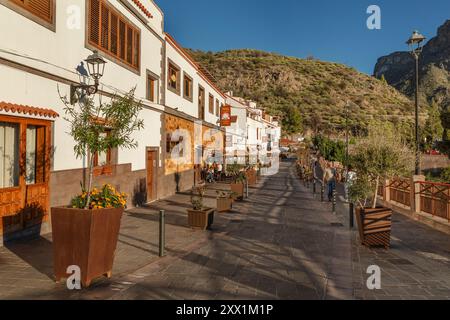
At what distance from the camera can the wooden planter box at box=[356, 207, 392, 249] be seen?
308 inches

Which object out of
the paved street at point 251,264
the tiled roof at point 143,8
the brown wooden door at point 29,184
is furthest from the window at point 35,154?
the tiled roof at point 143,8

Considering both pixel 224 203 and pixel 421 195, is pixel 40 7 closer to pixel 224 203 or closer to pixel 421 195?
pixel 224 203

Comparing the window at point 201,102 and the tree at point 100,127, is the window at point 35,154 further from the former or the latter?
the window at point 201,102

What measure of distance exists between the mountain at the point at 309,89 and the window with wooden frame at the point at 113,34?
6421cm

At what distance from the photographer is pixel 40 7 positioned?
315 inches

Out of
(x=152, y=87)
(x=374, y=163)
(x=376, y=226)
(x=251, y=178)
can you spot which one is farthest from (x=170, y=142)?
(x=376, y=226)

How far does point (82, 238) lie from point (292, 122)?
73.6 metres

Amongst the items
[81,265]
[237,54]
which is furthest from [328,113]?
[81,265]

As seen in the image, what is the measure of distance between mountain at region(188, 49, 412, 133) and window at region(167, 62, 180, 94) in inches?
2322

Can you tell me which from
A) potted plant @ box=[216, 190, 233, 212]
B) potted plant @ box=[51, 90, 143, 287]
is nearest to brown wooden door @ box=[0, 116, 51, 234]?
potted plant @ box=[51, 90, 143, 287]

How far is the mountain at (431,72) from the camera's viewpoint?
141625 mm

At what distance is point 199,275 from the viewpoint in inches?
231

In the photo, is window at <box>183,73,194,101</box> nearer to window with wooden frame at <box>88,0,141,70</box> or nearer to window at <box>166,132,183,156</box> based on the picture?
window at <box>166,132,183,156</box>
